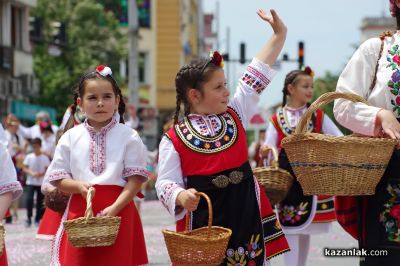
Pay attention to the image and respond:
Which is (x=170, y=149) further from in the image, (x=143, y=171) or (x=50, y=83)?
(x=50, y=83)

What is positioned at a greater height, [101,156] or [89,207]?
[101,156]

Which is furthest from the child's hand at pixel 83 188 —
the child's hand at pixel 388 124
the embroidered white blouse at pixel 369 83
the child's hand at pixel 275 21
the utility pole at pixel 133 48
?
the utility pole at pixel 133 48

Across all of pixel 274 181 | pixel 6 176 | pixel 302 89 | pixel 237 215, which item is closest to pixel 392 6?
pixel 237 215

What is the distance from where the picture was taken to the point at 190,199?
545cm

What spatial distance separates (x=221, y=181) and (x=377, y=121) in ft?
3.31

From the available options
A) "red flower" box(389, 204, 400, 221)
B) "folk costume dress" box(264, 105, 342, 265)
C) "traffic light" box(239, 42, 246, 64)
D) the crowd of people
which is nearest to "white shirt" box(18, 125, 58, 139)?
"folk costume dress" box(264, 105, 342, 265)

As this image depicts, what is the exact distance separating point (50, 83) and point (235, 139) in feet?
125

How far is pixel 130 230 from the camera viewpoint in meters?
6.07

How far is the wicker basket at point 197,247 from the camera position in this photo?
5066 millimetres

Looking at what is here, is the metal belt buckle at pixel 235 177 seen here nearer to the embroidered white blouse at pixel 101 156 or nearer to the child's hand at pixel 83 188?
the embroidered white blouse at pixel 101 156

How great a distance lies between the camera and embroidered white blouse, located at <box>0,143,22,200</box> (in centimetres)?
549

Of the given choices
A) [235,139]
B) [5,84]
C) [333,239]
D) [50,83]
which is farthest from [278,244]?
[50,83]

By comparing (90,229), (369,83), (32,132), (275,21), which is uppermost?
(275,21)

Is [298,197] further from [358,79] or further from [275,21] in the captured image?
[358,79]
